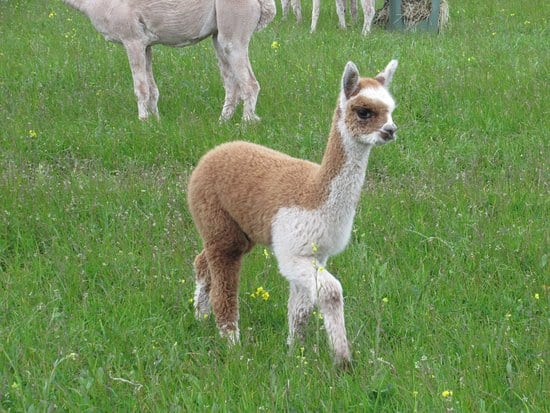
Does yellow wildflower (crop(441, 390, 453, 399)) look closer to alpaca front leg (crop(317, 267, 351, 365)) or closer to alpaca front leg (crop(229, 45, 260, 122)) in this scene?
alpaca front leg (crop(317, 267, 351, 365))

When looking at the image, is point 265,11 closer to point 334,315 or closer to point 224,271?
point 224,271

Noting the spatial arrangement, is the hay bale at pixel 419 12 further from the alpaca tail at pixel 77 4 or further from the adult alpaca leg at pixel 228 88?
the alpaca tail at pixel 77 4

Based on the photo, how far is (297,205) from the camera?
14.9 ft

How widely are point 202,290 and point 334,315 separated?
4.02ft

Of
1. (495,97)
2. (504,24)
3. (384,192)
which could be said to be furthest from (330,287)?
(504,24)

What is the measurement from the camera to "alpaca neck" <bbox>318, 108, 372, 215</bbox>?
4.45 m

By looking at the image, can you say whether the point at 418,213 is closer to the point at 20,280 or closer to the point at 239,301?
the point at 239,301

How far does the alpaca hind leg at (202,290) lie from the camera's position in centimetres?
517

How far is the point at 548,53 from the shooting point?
1134cm

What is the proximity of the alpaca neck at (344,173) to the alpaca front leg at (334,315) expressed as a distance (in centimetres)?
45

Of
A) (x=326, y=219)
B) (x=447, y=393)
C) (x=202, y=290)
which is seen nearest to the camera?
(x=447, y=393)

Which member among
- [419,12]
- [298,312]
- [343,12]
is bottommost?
[343,12]

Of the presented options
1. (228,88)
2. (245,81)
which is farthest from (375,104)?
(228,88)

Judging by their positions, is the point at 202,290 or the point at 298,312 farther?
the point at 202,290
